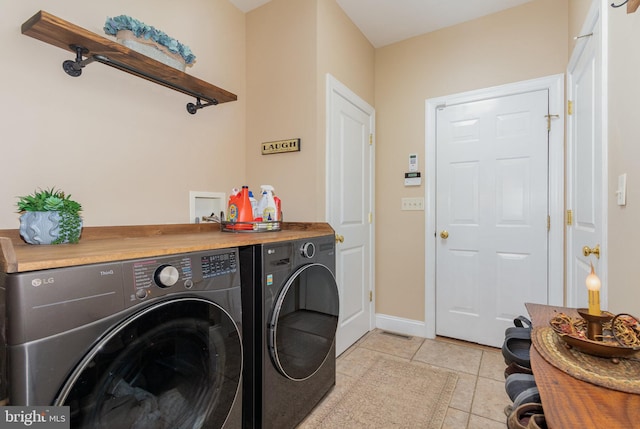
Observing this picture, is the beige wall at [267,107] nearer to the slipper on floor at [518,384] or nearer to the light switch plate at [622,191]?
the light switch plate at [622,191]

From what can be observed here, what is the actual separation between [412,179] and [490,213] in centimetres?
66

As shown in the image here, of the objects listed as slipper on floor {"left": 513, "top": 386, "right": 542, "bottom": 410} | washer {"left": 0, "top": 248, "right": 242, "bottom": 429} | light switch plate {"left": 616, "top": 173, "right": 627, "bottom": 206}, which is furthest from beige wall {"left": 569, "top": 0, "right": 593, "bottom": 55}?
washer {"left": 0, "top": 248, "right": 242, "bottom": 429}

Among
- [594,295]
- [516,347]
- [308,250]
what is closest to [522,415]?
[594,295]

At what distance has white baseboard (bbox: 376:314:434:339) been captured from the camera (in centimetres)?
260

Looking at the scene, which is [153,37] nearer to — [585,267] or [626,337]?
[626,337]

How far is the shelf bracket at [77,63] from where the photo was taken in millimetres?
1287

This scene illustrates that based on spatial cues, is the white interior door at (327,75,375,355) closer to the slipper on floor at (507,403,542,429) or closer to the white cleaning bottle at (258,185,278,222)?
the white cleaning bottle at (258,185,278,222)

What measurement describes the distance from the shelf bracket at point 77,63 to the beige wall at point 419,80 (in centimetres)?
215

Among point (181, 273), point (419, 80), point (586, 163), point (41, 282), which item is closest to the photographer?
point (41, 282)

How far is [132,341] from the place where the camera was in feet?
2.80

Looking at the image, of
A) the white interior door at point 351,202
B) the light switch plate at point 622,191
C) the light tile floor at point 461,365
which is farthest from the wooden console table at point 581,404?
the white interior door at point 351,202

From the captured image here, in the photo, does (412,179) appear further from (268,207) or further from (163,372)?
(163,372)

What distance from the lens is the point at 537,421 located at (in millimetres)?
579

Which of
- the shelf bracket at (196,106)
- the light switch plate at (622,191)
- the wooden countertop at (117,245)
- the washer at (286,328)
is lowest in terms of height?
the washer at (286,328)
